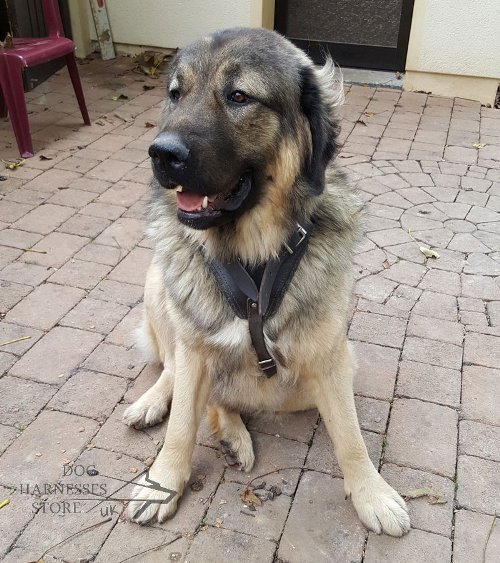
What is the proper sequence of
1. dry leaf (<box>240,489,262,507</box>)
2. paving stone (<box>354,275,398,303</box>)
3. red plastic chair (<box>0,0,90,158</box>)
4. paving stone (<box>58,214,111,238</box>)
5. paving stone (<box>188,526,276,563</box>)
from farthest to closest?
red plastic chair (<box>0,0,90,158</box>) → paving stone (<box>58,214,111,238</box>) → paving stone (<box>354,275,398,303</box>) → dry leaf (<box>240,489,262,507</box>) → paving stone (<box>188,526,276,563</box>)

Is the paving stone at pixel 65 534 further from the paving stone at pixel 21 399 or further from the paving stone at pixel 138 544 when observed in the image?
the paving stone at pixel 21 399

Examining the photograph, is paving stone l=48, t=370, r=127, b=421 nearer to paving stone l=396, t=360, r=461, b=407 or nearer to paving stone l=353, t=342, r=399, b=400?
paving stone l=353, t=342, r=399, b=400

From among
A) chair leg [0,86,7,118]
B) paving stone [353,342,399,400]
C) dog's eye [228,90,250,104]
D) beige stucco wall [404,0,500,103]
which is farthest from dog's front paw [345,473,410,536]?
beige stucco wall [404,0,500,103]

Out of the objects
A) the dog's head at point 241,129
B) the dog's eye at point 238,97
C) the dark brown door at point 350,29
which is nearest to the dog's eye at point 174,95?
the dog's head at point 241,129

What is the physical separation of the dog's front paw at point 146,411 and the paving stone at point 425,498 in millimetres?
1008

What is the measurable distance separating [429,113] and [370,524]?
5243mm

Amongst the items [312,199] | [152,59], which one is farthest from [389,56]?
[312,199]

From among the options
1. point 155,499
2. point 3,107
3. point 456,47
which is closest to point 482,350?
point 155,499

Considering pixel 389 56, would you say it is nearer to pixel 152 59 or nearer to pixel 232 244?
pixel 152 59

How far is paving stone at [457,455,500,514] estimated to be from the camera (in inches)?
94.9

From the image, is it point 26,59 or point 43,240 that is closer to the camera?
point 43,240

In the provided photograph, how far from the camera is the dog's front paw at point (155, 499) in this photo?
7.57 feet

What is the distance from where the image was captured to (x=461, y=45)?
671 centimetres

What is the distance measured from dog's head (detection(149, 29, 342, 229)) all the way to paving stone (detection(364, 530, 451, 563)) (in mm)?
1310
